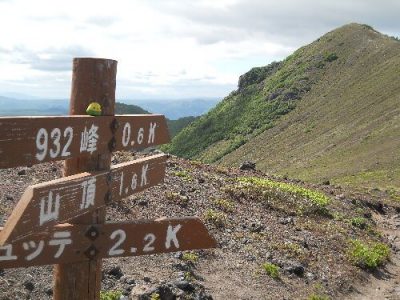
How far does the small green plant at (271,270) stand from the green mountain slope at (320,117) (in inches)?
890

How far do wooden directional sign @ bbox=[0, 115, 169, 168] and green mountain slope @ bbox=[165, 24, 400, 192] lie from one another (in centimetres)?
2984

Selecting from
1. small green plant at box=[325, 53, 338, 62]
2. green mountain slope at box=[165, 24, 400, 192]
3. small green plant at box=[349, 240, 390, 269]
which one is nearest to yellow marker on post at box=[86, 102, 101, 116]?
small green plant at box=[349, 240, 390, 269]

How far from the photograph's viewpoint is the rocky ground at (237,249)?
9320mm

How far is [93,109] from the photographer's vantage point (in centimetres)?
427

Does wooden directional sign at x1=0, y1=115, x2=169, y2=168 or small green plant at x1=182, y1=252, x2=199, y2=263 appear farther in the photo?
small green plant at x1=182, y1=252, x2=199, y2=263

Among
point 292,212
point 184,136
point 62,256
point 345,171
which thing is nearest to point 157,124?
point 62,256

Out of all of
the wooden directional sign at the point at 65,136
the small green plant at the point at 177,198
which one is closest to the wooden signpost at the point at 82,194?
the wooden directional sign at the point at 65,136

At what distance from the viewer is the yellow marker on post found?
427 centimetres

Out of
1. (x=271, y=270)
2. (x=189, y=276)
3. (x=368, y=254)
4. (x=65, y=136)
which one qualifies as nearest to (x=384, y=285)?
(x=368, y=254)

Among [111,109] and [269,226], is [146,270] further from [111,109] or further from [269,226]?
[111,109]

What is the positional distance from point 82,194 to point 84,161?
38 centimetres

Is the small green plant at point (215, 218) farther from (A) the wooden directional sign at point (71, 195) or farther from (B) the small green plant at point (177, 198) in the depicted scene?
(A) the wooden directional sign at point (71, 195)

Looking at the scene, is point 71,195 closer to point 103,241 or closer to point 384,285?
point 103,241

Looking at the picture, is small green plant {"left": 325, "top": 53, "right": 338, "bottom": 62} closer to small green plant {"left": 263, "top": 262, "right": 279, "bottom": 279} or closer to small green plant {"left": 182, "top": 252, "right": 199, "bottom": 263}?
small green plant {"left": 263, "top": 262, "right": 279, "bottom": 279}
